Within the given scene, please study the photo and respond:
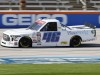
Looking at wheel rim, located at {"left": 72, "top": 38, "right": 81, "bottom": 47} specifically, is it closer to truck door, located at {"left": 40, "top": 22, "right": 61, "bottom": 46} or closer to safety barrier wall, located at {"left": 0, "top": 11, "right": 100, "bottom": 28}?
truck door, located at {"left": 40, "top": 22, "right": 61, "bottom": 46}

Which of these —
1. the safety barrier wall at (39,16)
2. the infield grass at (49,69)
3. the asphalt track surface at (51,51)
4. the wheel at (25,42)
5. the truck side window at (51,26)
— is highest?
the truck side window at (51,26)

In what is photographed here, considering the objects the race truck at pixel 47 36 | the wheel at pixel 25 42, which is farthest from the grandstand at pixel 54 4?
the wheel at pixel 25 42

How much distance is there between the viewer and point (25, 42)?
65.8ft

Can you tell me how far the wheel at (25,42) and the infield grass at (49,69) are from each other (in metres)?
4.83

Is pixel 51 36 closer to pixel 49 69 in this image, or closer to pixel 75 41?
pixel 75 41

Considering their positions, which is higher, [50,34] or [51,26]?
[51,26]

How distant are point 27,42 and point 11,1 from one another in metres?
17.3

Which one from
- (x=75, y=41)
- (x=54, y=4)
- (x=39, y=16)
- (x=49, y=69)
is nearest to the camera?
(x=49, y=69)

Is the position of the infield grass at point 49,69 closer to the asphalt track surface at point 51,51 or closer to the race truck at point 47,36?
the asphalt track surface at point 51,51

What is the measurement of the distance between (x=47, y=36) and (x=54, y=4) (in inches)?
729

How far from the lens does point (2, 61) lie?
16.2 m

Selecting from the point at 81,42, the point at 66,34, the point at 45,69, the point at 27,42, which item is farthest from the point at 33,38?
the point at 45,69

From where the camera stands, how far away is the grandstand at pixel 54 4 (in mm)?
36500

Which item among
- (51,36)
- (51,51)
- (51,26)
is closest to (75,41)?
(51,36)
